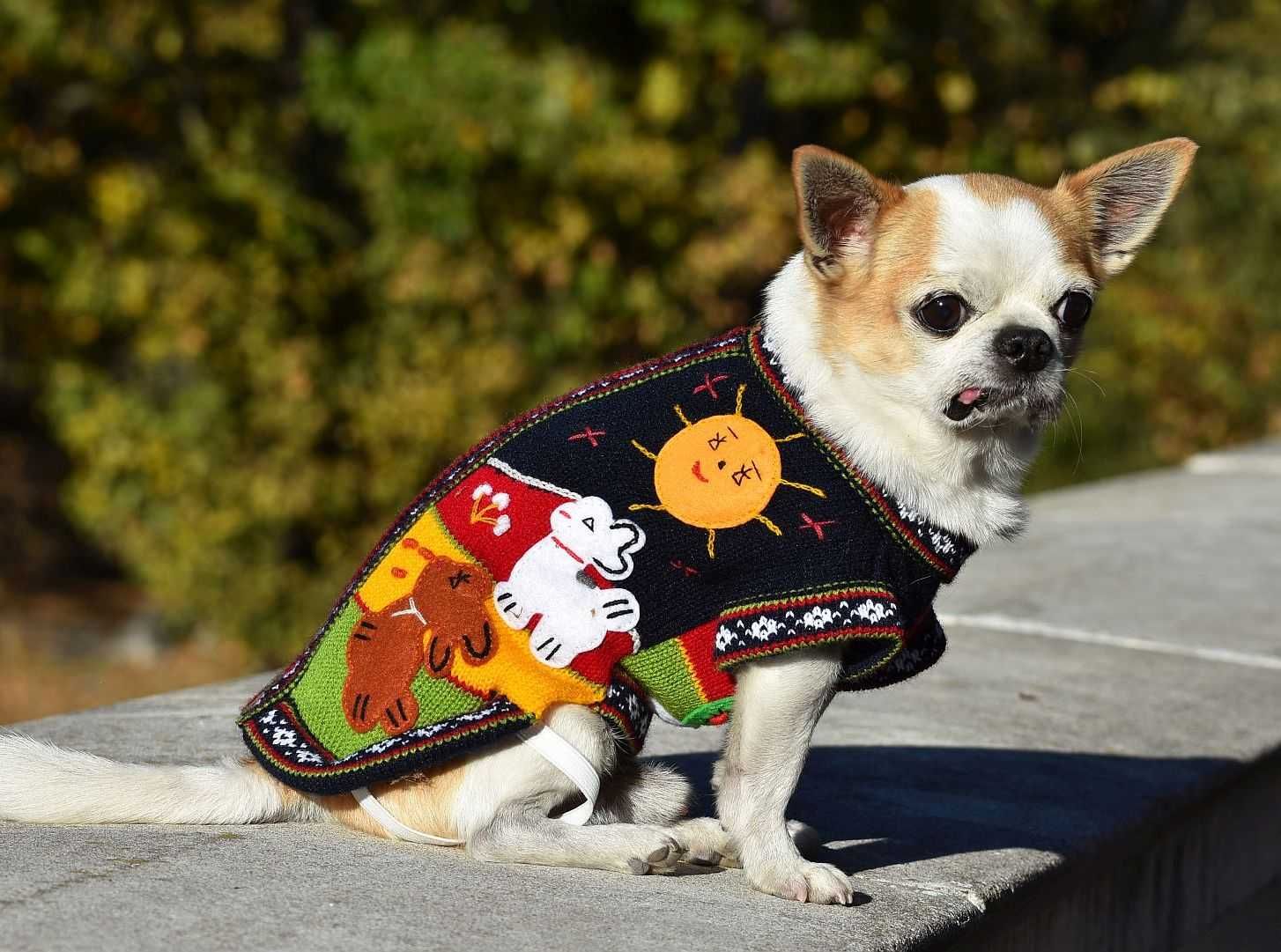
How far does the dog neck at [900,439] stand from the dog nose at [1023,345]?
0.58ft

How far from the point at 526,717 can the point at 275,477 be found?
19.8 feet

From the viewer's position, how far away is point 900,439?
296 centimetres

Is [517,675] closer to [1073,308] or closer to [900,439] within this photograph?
[900,439]

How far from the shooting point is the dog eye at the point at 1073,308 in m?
2.96

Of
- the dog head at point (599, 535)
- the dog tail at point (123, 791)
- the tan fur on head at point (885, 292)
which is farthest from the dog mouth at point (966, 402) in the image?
the dog tail at point (123, 791)

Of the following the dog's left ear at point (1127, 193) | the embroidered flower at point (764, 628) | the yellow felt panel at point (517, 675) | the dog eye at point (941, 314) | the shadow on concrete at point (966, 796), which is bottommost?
the shadow on concrete at point (966, 796)

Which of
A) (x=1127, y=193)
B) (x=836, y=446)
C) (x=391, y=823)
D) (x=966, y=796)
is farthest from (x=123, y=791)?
(x=1127, y=193)

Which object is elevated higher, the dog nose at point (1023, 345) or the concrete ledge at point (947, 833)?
the dog nose at point (1023, 345)

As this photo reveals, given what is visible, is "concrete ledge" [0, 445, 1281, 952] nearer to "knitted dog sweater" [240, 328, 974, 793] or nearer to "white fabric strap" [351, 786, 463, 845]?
"white fabric strap" [351, 786, 463, 845]

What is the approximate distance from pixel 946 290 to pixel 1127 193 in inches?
24.6

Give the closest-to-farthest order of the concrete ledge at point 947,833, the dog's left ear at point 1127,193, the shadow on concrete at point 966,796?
the concrete ledge at point 947,833
the dog's left ear at point 1127,193
the shadow on concrete at point 966,796

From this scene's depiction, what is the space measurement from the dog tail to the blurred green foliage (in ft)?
16.8

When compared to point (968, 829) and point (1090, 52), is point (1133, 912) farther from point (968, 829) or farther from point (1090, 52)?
point (1090, 52)

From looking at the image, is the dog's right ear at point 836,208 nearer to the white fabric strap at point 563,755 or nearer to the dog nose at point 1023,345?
the dog nose at point 1023,345
